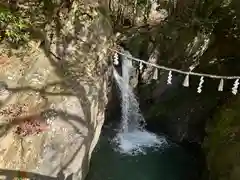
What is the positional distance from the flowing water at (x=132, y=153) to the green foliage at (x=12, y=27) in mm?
5193

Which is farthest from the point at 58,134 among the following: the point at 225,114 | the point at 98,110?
the point at 225,114

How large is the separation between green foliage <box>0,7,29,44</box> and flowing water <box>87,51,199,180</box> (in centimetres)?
519

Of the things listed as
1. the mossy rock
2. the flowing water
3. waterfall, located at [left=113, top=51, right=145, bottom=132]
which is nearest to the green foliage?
the flowing water

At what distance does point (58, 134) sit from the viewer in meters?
7.29

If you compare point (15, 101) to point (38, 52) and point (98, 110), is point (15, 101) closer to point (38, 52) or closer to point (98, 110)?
point (38, 52)

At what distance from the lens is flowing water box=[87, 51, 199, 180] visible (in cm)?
1101

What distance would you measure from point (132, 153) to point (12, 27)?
262 inches

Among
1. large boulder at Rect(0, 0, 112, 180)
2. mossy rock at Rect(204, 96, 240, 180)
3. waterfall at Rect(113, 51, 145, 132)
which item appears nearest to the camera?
large boulder at Rect(0, 0, 112, 180)

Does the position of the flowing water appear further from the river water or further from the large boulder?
the large boulder

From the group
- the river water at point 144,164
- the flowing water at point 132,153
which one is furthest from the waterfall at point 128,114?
the river water at point 144,164

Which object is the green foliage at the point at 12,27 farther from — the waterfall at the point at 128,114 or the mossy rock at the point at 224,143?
the mossy rock at the point at 224,143

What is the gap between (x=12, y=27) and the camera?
8.41m

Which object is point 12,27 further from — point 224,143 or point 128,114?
point 128,114

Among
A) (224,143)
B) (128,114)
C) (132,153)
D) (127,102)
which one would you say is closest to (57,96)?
(224,143)
